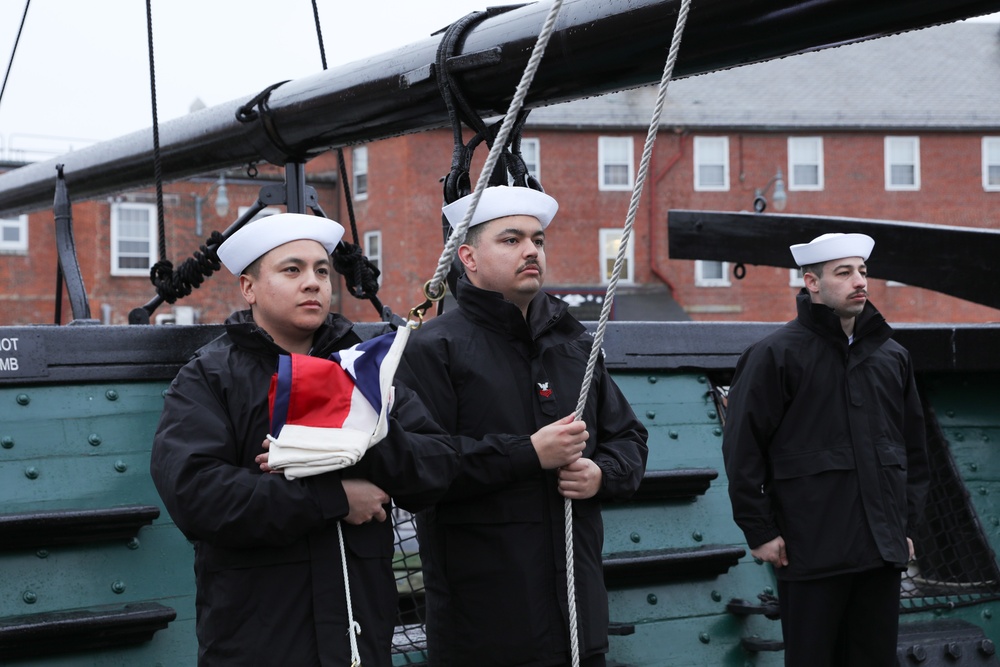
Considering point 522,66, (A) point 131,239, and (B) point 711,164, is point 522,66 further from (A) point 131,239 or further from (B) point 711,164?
(A) point 131,239

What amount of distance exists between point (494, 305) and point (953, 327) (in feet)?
7.94

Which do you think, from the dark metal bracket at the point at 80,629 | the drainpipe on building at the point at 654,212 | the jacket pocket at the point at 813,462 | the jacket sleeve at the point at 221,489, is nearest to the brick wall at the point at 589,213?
the drainpipe on building at the point at 654,212

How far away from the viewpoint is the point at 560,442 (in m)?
2.46

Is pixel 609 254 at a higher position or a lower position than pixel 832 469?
higher

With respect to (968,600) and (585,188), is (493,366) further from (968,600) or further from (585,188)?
(585,188)

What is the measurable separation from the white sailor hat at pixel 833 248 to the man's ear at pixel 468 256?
1.45 metres

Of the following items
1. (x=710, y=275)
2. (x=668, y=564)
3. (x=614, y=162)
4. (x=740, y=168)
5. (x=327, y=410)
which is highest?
(x=614, y=162)

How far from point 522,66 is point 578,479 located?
1.09 meters

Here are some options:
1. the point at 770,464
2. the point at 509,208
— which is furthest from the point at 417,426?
the point at 770,464

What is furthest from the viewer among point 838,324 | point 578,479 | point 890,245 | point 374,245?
point 374,245

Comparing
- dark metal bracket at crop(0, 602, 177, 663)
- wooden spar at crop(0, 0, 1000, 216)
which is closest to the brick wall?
wooden spar at crop(0, 0, 1000, 216)

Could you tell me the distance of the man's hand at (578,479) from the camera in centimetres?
251

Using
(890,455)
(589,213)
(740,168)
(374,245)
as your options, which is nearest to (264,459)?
(890,455)

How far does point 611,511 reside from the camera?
360 cm
